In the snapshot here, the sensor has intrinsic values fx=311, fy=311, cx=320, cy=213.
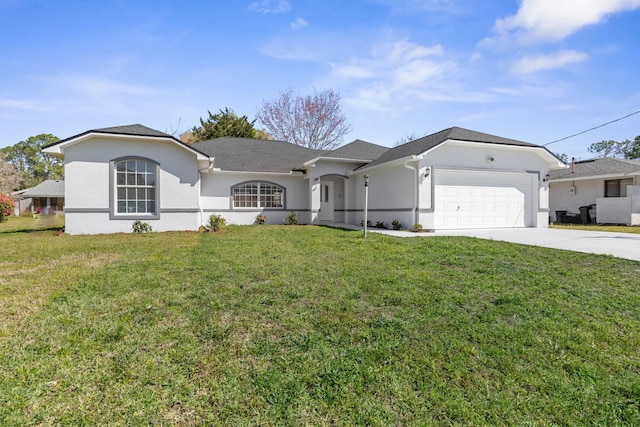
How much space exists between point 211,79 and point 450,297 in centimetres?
1431

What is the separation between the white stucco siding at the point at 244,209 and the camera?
15758 mm

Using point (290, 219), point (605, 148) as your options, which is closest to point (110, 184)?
point (290, 219)

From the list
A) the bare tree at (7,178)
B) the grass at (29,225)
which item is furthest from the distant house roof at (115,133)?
the bare tree at (7,178)

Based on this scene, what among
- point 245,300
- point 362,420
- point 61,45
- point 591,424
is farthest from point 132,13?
point 591,424

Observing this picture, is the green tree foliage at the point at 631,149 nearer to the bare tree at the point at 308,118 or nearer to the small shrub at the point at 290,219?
the bare tree at the point at 308,118

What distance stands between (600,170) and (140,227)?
2428cm

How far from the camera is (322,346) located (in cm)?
299

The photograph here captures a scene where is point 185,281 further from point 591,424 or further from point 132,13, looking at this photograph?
point 132,13

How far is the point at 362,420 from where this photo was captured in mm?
2100

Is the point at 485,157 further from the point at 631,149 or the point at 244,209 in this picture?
the point at 631,149

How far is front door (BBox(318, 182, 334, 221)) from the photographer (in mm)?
17906

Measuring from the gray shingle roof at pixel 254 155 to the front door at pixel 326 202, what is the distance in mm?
2035

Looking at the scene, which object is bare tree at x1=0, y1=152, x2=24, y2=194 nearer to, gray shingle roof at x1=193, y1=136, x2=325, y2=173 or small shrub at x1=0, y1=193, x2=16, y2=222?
small shrub at x1=0, y1=193, x2=16, y2=222

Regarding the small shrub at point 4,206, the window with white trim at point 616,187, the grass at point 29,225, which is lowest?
the grass at point 29,225
